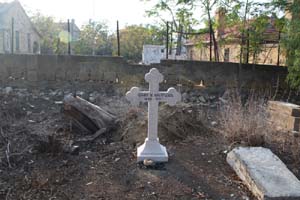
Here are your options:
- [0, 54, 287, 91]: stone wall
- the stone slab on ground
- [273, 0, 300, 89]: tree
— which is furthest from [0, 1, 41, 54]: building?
the stone slab on ground

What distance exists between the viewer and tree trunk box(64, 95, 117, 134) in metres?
6.08

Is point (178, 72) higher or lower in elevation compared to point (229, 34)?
lower

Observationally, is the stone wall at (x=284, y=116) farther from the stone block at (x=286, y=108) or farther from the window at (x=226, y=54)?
the window at (x=226, y=54)

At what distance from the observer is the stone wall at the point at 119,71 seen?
10.9 m

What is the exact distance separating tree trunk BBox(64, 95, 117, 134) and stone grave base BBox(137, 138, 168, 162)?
1.71 m

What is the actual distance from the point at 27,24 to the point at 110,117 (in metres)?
28.2

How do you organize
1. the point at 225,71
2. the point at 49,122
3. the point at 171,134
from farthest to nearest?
the point at 225,71 < the point at 49,122 < the point at 171,134

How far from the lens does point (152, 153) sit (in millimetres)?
4402

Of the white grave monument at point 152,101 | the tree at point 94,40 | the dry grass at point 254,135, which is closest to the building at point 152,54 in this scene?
the tree at point 94,40

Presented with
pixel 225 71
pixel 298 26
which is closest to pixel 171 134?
pixel 298 26

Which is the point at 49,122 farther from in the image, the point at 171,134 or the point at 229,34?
the point at 229,34

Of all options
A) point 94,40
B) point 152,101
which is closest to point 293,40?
point 152,101

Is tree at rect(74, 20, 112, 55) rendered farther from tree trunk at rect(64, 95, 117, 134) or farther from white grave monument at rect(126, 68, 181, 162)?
white grave monument at rect(126, 68, 181, 162)

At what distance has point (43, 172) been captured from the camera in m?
4.18
